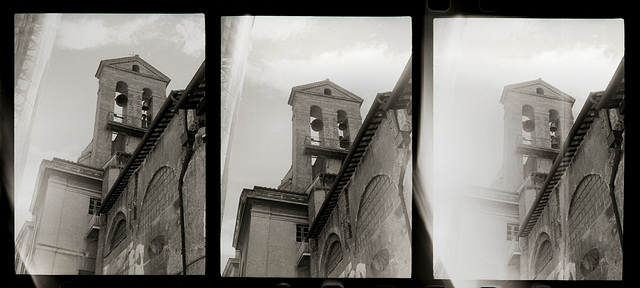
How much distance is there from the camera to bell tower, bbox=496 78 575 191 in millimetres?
7598

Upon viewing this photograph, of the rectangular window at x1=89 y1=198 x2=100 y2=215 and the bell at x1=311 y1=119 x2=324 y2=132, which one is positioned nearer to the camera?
the bell at x1=311 y1=119 x2=324 y2=132

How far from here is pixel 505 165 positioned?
7617mm

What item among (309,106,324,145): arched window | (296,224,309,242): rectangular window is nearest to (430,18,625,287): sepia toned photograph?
(309,106,324,145): arched window

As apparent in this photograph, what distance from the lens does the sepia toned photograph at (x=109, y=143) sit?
7.59 meters

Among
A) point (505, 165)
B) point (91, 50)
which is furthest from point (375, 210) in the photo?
point (91, 50)

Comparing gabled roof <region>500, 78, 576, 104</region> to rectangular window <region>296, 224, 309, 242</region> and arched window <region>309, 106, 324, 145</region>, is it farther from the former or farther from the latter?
rectangular window <region>296, 224, 309, 242</region>

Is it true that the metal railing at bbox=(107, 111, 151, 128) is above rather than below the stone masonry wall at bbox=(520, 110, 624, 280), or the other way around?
above

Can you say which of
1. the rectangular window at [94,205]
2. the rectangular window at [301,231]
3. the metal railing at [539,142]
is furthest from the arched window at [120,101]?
the metal railing at [539,142]

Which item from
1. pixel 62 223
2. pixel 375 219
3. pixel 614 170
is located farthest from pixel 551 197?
pixel 62 223

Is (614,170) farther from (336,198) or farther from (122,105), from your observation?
(122,105)

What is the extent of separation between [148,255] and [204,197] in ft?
2.09

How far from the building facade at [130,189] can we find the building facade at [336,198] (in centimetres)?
47

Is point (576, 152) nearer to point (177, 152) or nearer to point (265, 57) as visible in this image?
Result: point (265, 57)

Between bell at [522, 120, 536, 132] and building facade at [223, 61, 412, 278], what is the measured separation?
0.80 m
